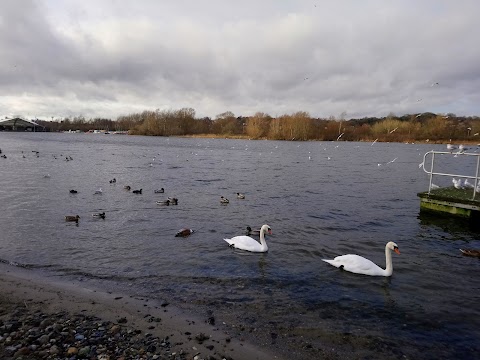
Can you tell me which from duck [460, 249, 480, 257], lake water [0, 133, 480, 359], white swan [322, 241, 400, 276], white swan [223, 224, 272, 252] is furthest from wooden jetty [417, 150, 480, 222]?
white swan [223, 224, 272, 252]

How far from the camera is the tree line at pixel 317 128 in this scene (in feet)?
294

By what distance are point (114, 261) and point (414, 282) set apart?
8143 millimetres

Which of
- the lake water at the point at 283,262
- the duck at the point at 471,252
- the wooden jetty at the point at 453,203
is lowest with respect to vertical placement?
the lake water at the point at 283,262

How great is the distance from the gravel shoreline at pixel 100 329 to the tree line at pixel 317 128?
46692mm

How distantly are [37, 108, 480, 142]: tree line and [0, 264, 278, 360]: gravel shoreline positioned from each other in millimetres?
46692

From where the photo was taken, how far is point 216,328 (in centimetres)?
730

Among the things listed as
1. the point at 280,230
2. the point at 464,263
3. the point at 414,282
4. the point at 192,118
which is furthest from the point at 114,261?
the point at 192,118

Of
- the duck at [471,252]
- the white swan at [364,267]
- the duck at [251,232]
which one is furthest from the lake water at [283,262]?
the duck at [251,232]

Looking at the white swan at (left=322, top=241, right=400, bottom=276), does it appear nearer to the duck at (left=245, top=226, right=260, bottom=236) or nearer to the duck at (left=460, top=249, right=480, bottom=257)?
the duck at (left=460, top=249, right=480, bottom=257)

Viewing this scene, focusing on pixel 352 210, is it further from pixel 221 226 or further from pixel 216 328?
pixel 216 328

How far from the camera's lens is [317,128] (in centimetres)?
12194

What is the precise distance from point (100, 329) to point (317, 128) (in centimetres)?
11961

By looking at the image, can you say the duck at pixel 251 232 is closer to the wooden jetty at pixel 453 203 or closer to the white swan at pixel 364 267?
the white swan at pixel 364 267

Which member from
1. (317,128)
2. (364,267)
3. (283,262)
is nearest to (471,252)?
(364,267)
